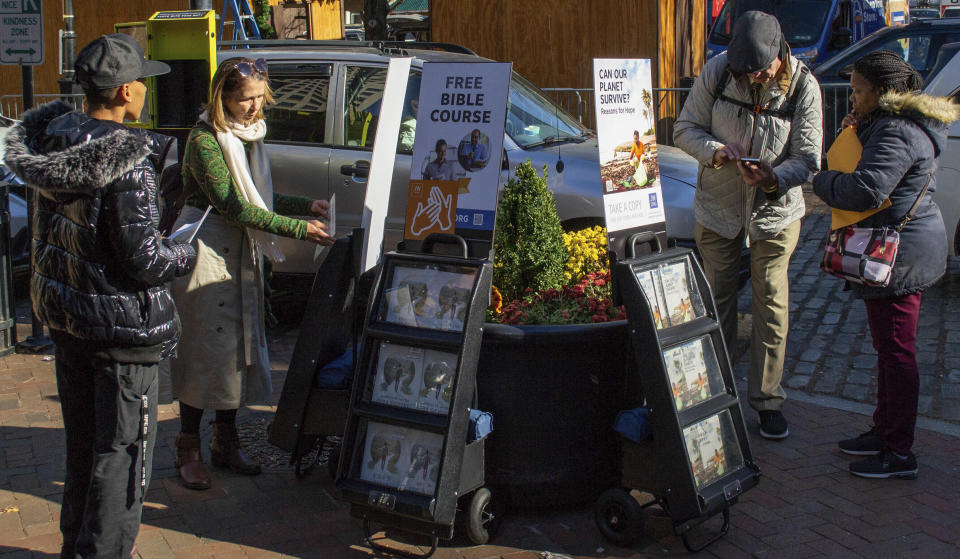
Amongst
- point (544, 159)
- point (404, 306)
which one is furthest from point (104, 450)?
Answer: point (544, 159)

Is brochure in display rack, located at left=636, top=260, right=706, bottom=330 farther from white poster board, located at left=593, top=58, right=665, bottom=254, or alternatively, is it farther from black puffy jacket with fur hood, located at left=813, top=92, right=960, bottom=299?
black puffy jacket with fur hood, located at left=813, top=92, right=960, bottom=299

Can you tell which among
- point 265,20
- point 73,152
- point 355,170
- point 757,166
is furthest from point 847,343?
point 265,20

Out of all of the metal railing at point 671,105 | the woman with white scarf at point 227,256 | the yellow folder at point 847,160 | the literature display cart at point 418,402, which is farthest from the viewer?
the metal railing at point 671,105

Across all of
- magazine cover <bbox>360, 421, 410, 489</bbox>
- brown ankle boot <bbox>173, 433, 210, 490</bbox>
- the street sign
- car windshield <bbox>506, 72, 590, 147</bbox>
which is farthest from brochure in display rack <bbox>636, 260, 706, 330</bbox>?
the street sign

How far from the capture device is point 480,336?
364 centimetres

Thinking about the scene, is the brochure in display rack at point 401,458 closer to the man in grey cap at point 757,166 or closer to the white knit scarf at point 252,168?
the white knit scarf at point 252,168

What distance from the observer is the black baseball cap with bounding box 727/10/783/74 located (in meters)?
4.47

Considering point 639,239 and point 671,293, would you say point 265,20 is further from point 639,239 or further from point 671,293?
point 671,293

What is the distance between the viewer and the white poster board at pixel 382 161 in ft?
13.6

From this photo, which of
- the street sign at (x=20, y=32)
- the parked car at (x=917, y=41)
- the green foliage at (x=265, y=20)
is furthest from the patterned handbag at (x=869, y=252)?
the green foliage at (x=265, y=20)

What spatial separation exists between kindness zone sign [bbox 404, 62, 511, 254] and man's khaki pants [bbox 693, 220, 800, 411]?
155 centimetres

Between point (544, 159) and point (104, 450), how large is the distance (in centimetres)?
400

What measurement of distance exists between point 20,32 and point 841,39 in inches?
514

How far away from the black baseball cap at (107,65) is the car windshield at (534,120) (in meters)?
3.70
